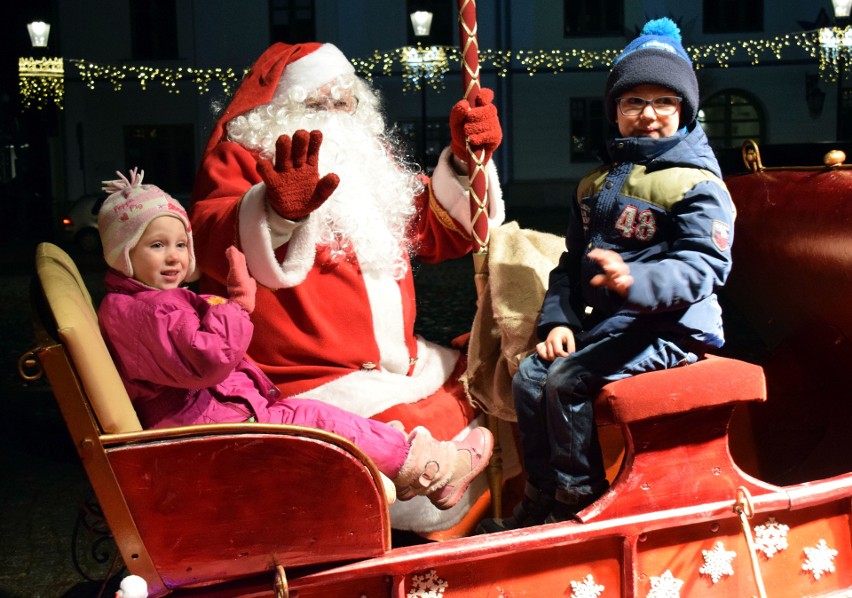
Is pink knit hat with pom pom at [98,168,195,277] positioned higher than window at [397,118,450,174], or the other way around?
window at [397,118,450,174]

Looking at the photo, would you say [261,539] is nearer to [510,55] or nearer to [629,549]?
[629,549]

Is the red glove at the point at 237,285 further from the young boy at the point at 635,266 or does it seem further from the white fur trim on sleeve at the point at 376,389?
the young boy at the point at 635,266

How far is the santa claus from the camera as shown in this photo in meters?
2.64

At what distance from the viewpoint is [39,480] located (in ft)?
14.8

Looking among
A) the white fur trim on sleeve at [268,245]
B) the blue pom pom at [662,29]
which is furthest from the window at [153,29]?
the blue pom pom at [662,29]

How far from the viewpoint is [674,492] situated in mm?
2148

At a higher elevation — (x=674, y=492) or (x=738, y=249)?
(x=738, y=249)

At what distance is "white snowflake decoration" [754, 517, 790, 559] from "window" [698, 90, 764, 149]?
21.8m

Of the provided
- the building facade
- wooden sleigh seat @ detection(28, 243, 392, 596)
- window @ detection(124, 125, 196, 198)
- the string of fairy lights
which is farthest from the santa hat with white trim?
window @ detection(124, 125, 196, 198)

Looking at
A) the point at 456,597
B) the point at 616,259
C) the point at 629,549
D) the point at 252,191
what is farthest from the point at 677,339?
the point at 252,191

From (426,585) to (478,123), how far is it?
50.4 inches

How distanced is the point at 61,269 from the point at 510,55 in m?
20.7

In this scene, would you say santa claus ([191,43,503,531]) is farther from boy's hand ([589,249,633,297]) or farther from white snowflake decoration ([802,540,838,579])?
white snowflake decoration ([802,540,838,579])

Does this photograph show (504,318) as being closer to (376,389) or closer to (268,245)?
(376,389)
